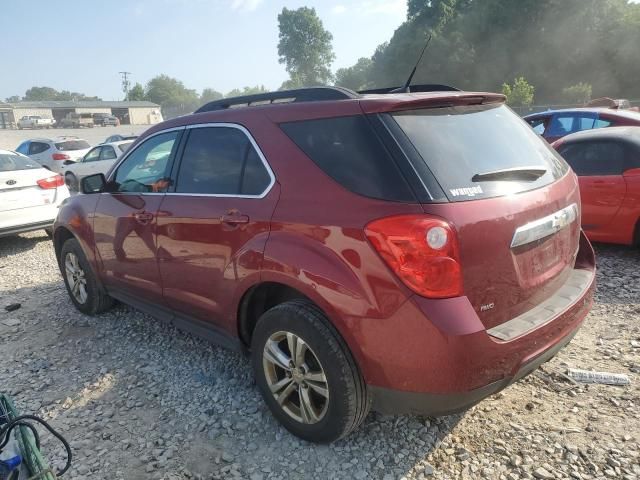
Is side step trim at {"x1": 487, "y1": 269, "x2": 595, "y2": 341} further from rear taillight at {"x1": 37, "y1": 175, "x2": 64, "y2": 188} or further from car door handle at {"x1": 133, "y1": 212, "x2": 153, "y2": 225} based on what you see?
rear taillight at {"x1": 37, "y1": 175, "x2": 64, "y2": 188}

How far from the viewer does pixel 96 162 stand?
14484 millimetres

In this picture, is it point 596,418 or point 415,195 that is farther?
point 596,418

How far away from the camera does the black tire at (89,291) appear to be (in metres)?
4.34

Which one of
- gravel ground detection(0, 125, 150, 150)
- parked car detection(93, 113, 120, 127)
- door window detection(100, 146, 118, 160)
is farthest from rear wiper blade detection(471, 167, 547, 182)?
parked car detection(93, 113, 120, 127)

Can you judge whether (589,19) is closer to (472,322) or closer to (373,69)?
(373,69)

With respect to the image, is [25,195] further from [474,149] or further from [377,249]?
[474,149]

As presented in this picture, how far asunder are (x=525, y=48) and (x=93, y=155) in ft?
139

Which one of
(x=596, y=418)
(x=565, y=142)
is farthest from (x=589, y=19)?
(x=596, y=418)

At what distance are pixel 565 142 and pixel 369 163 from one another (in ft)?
15.6

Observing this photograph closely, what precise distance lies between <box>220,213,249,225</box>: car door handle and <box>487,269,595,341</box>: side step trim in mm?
1386

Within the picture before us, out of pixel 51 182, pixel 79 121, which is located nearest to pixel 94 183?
pixel 51 182

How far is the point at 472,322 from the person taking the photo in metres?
2.04

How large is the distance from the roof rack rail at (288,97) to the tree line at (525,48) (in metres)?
28.3

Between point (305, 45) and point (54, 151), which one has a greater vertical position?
point (305, 45)
